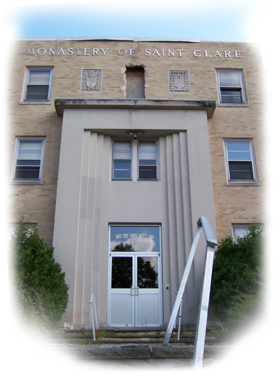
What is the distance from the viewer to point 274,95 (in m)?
14.5

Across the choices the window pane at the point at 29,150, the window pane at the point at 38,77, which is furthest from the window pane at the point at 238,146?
the window pane at the point at 38,77

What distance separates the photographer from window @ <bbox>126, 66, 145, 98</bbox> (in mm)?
14602

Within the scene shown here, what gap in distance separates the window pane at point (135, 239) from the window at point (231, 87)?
20.3 ft

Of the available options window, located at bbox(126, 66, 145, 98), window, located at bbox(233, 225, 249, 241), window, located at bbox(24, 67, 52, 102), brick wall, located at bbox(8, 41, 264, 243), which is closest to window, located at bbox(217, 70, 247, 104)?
brick wall, located at bbox(8, 41, 264, 243)

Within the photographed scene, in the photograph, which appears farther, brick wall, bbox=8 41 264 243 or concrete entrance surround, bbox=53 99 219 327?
brick wall, bbox=8 41 264 243

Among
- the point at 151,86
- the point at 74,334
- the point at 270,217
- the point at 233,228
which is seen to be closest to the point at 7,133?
the point at 151,86

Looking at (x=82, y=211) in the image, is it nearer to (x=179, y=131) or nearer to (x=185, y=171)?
(x=185, y=171)

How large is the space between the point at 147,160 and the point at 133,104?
6.76 ft

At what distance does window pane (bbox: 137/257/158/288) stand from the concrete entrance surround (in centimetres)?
31

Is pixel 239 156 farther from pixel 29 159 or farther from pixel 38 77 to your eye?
pixel 38 77

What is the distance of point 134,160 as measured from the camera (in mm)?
13312

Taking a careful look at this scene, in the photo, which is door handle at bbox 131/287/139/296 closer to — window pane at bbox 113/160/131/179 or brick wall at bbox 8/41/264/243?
brick wall at bbox 8/41/264/243

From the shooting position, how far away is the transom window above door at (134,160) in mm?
13094

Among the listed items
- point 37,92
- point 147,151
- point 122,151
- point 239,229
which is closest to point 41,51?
point 37,92
